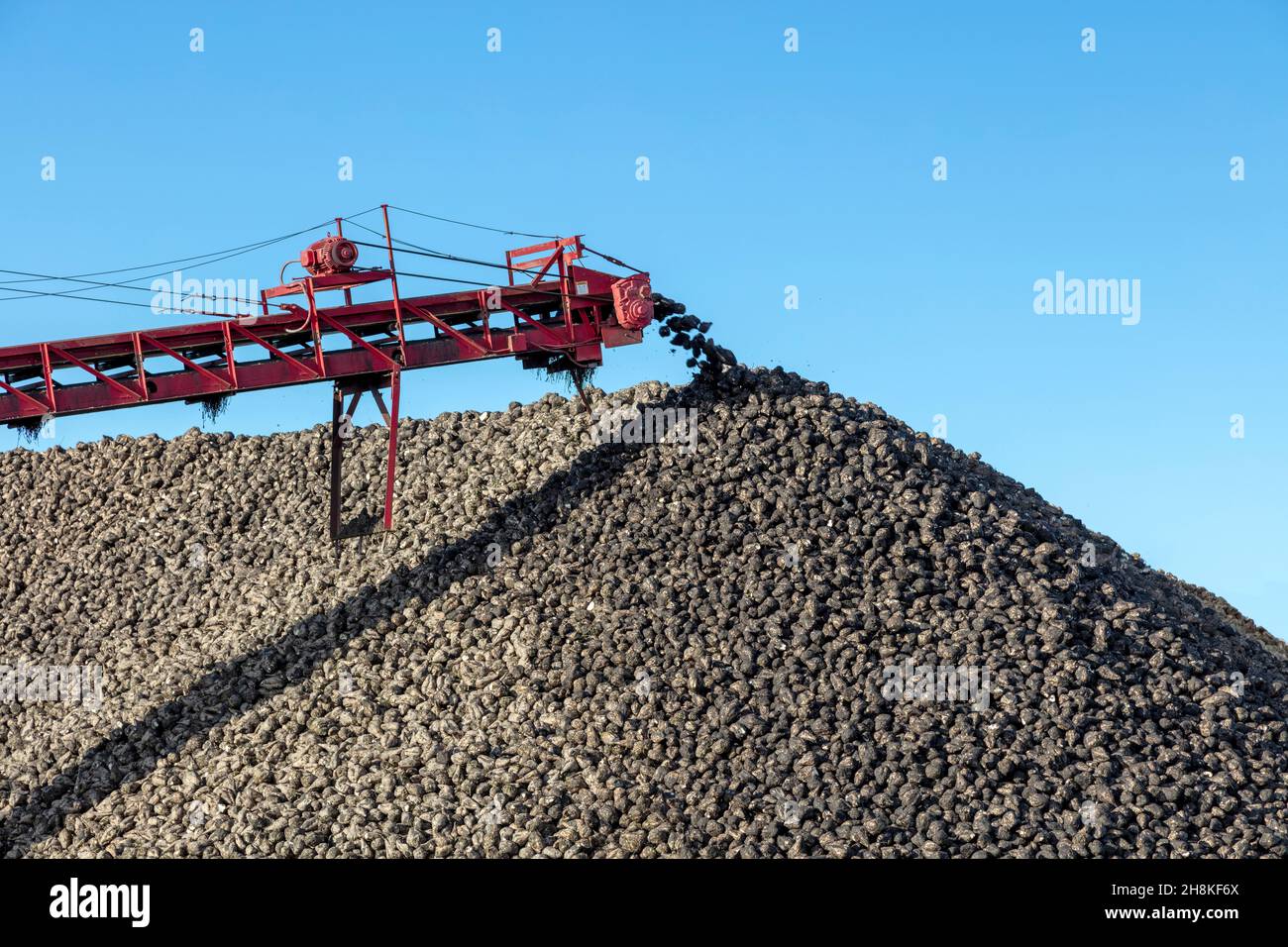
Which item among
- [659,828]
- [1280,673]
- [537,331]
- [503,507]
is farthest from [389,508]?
[1280,673]

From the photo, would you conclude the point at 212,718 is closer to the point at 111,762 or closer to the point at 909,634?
the point at 111,762

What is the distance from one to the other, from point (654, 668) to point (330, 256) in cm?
710

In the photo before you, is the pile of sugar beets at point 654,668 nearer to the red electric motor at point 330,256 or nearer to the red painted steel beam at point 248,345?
the red painted steel beam at point 248,345

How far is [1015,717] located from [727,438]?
224 inches

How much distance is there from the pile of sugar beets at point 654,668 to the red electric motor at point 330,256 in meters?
3.67

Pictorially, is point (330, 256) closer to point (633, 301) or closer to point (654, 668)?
point (633, 301)

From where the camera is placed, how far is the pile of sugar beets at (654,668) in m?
14.8

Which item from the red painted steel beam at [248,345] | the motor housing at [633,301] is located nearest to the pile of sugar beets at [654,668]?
the motor housing at [633,301]

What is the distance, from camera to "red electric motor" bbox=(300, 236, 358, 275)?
1852 cm

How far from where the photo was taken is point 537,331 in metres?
20.0

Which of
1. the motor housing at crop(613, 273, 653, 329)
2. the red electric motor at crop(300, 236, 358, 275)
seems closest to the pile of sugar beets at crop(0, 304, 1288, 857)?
the motor housing at crop(613, 273, 653, 329)

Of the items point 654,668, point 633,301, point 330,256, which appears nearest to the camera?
point 654,668

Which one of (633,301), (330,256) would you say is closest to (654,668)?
(633,301)

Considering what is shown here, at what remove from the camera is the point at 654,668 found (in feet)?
53.0
